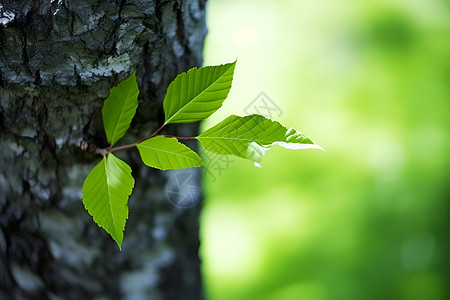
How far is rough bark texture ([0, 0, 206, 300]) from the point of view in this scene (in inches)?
16.6

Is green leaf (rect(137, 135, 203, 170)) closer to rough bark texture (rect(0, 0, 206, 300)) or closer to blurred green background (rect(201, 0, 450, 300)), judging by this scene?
rough bark texture (rect(0, 0, 206, 300))

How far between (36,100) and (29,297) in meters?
0.36

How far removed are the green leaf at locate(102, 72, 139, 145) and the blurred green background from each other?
2.51ft

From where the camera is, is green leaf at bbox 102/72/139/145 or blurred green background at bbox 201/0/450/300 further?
blurred green background at bbox 201/0/450/300

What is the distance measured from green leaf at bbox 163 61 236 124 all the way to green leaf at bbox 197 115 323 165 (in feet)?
0.08

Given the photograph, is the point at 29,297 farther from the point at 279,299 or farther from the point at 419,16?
the point at 419,16

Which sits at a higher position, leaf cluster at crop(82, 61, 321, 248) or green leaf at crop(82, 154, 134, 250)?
leaf cluster at crop(82, 61, 321, 248)

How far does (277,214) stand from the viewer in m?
1.33

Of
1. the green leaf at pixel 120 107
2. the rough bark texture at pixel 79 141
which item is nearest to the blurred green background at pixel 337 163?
the rough bark texture at pixel 79 141

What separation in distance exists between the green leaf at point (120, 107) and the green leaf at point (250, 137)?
0.08m

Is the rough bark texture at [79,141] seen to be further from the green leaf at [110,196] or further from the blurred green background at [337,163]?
the blurred green background at [337,163]

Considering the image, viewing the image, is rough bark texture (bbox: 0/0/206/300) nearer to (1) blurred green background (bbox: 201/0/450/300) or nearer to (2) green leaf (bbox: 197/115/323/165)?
(2) green leaf (bbox: 197/115/323/165)

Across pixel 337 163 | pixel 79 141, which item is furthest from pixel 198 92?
pixel 337 163

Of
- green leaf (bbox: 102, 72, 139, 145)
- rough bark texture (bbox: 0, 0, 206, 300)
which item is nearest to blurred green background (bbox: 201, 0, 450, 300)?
rough bark texture (bbox: 0, 0, 206, 300)
